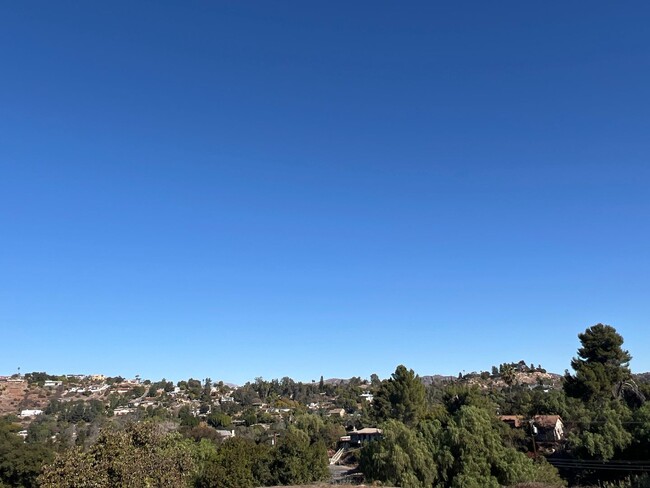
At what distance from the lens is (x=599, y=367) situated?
197 ft

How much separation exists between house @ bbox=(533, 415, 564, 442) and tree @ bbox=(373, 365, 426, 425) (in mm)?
13736

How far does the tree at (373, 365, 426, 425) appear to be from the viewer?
64.4 m

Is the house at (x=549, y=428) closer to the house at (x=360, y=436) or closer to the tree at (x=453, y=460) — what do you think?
the tree at (x=453, y=460)

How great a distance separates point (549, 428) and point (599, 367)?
A: 376 inches

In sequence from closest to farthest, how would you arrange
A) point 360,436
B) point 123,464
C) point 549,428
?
1. point 123,464
2. point 549,428
3. point 360,436

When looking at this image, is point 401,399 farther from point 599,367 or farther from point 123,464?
point 123,464

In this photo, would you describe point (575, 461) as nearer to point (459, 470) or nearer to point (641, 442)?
point (641, 442)

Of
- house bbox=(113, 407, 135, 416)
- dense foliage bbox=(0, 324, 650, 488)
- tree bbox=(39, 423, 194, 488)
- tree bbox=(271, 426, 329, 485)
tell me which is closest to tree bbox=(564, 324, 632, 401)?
dense foliage bbox=(0, 324, 650, 488)

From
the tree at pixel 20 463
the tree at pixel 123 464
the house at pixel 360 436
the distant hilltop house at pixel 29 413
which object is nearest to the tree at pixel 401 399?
the house at pixel 360 436

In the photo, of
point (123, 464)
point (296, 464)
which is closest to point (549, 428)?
point (296, 464)

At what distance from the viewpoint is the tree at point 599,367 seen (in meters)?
59.4

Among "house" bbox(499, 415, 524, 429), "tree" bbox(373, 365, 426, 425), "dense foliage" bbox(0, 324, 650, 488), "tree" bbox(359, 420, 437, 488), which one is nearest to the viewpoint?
"dense foliage" bbox(0, 324, 650, 488)

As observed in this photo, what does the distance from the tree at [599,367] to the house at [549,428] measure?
416 cm

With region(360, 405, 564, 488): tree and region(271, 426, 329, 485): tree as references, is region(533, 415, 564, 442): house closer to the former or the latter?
region(360, 405, 564, 488): tree
